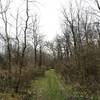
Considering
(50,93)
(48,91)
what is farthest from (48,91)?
(50,93)

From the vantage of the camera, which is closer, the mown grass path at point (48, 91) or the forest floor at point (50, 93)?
Result: the forest floor at point (50, 93)

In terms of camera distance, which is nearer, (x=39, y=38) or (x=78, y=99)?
(x=78, y=99)

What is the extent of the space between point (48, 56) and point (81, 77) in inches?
Answer: 2495

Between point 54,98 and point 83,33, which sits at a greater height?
point 83,33

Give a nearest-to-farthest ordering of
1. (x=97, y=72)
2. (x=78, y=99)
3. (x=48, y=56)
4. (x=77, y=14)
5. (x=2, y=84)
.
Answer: (x=78, y=99)
(x=2, y=84)
(x=97, y=72)
(x=77, y=14)
(x=48, y=56)

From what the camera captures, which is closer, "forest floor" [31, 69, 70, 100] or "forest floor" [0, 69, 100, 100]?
"forest floor" [0, 69, 100, 100]

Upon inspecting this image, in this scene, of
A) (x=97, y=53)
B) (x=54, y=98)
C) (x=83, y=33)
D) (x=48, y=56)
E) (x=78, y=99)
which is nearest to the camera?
(x=78, y=99)

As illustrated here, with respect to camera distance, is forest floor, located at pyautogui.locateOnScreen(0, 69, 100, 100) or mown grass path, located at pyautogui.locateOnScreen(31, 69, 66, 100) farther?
mown grass path, located at pyautogui.locateOnScreen(31, 69, 66, 100)

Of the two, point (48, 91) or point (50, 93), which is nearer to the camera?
point (50, 93)

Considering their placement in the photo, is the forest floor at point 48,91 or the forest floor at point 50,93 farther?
the forest floor at point 48,91

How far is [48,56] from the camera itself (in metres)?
90.1

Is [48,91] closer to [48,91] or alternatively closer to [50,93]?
[48,91]

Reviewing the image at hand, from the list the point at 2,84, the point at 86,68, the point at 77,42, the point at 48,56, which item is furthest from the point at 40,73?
the point at 48,56

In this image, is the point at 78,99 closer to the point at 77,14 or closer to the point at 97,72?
the point at 97,72
